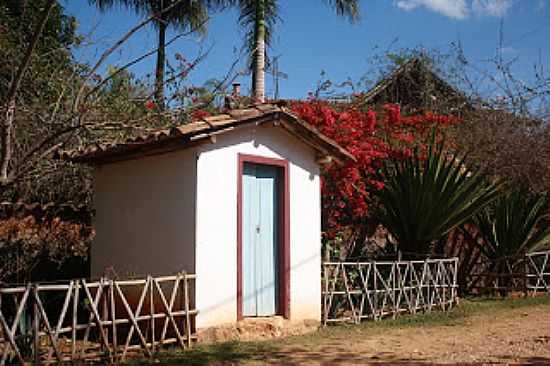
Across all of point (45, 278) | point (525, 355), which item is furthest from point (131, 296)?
point (525, 355)

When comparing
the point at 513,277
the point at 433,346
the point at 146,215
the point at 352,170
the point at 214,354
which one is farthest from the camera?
the point at 513,277

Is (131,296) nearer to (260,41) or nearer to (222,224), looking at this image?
(222,224)

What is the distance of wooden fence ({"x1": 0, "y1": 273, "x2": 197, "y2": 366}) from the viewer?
23.0 feet

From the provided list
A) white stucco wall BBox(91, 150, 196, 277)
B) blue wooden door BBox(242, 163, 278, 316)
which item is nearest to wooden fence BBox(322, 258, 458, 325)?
blue wooden door BBox(242, 163, 278, 316)

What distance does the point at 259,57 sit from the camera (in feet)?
59.5

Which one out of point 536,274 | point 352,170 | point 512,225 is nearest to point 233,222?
point 352,170

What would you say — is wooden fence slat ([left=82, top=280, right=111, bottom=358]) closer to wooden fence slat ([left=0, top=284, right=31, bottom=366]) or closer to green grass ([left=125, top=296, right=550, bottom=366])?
green grass ([left=125, top=296, right=550, bottom=366])

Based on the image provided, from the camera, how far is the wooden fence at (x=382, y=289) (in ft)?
36.2

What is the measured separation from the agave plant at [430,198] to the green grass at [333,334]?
1.58 m

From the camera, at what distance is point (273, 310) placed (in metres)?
9.96

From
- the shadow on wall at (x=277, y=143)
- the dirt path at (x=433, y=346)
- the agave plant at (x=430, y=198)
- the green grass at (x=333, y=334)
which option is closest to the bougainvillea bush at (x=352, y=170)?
the agave plant at (x=430, y=198)

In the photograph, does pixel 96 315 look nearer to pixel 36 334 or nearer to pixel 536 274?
pixel 36 334

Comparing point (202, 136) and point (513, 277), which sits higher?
point (202, 136)

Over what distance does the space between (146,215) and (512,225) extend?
29.0ft
